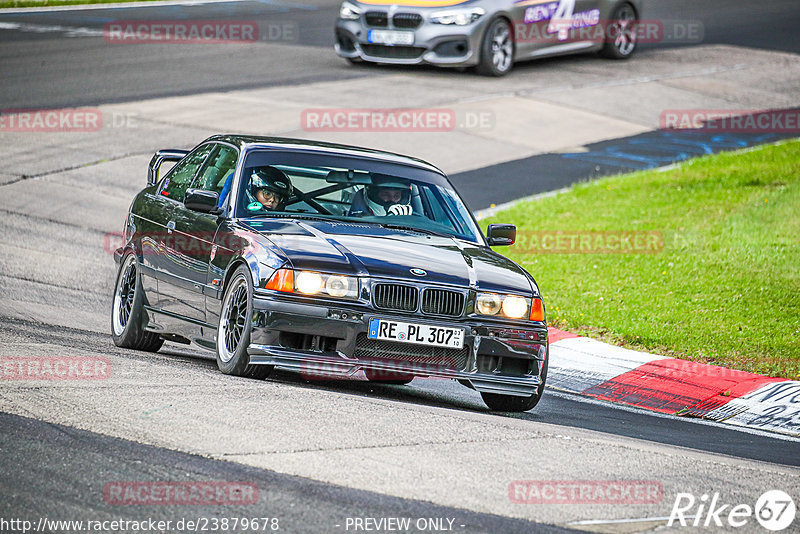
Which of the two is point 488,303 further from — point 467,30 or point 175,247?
point 467,30

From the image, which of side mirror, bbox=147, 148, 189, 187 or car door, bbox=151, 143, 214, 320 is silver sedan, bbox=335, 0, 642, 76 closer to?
side mirror, bbox=147, 148, 189, 187

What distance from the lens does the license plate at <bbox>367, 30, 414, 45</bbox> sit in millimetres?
21766

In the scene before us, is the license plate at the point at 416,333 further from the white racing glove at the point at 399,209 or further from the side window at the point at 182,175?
the side window at the point at 182,175

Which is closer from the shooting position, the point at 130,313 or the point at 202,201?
the point at 202,201

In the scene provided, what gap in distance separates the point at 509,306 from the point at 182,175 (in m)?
3.18

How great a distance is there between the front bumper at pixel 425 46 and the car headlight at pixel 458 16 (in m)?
0.09

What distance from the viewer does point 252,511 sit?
5074 mm

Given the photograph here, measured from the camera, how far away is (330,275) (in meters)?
7.54

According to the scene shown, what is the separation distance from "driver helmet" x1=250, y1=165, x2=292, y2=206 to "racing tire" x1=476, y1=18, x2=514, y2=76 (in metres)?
13.8

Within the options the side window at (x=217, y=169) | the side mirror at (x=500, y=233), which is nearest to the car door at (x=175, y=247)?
the side window at (x=217, y=169)

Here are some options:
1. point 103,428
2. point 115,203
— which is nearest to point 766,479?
point 103,428

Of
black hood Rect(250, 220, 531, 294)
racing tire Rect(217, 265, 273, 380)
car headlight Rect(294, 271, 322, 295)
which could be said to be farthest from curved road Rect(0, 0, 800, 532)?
black hood Rect(250, 220, 531, 294)

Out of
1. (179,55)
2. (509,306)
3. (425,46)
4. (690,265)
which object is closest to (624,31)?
(425,46)

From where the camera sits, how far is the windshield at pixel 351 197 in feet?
28.3
